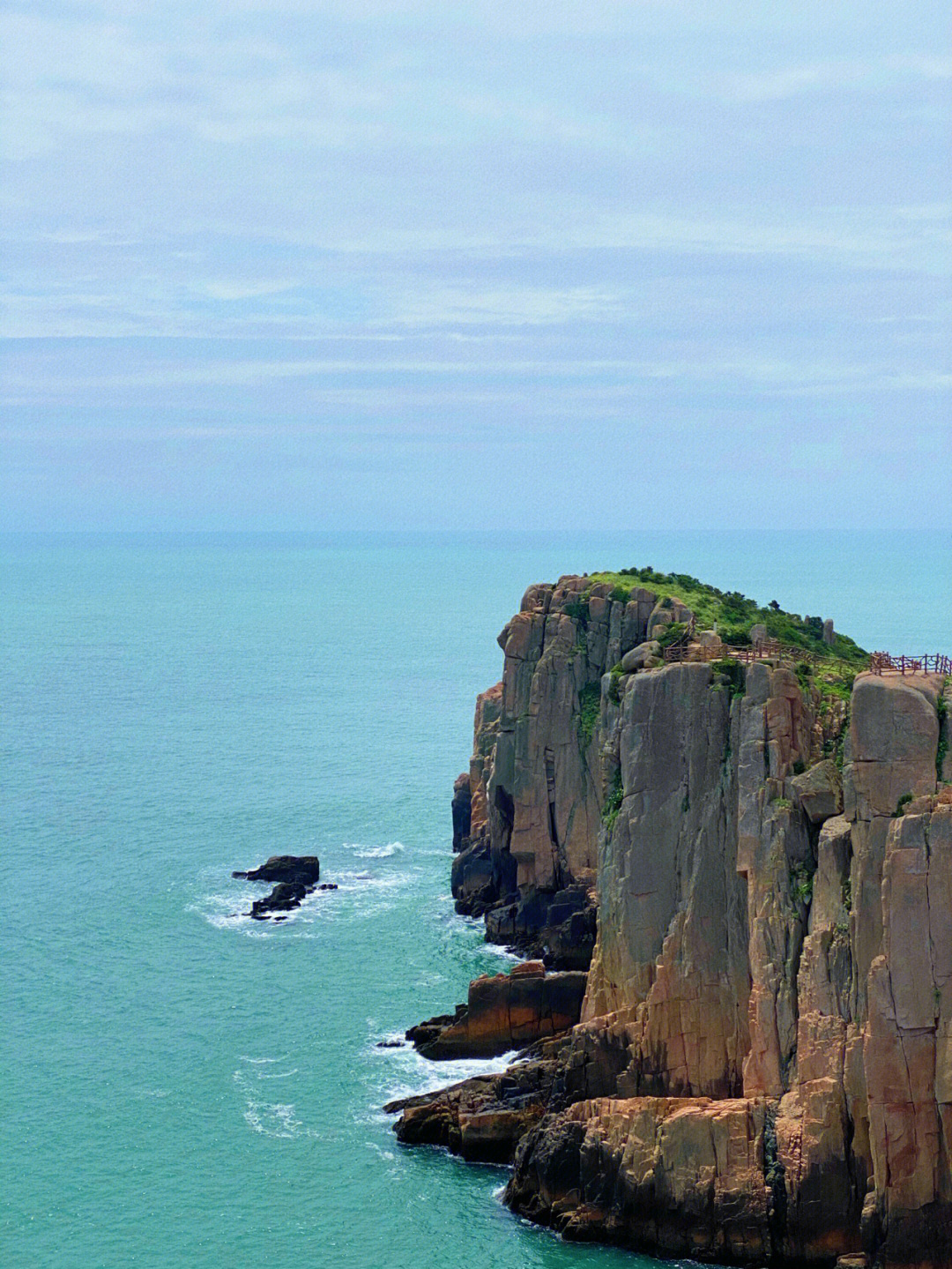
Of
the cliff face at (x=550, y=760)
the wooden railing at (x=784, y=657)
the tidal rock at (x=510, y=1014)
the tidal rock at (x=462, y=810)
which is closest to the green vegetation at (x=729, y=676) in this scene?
the wooden railing at (x=784, y=657)

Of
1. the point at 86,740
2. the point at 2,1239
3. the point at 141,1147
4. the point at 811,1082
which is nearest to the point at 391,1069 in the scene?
the point at 141,1147

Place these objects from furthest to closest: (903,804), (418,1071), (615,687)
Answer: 1. (615,687)
2. (418,1071)
3. (903,804)

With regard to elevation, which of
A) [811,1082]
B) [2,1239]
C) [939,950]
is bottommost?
[2,1239]

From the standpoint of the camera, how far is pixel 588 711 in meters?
87.1

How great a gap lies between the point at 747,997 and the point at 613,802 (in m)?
10.5

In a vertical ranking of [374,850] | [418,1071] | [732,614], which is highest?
[732,614]

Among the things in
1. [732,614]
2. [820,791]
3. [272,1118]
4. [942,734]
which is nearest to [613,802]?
[820,791]

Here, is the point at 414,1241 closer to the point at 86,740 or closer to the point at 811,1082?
the point at 811,1082

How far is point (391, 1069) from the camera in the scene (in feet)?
226

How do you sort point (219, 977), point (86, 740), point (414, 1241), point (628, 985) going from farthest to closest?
point (86, 740) < point (219, 977) < point (628, 985) < point (414, 1241)

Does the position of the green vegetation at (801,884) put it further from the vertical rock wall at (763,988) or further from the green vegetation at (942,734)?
the green vegetation at (942,734)

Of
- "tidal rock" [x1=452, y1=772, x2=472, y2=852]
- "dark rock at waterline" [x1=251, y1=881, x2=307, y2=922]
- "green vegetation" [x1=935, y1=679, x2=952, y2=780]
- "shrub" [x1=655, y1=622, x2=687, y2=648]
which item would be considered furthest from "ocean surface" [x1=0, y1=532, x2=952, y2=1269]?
"shrub" [x1=655, y1=622, x2=687, y2=648]

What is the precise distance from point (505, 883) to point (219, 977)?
55.5ft

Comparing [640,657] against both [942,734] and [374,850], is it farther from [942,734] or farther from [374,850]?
[374,850]
